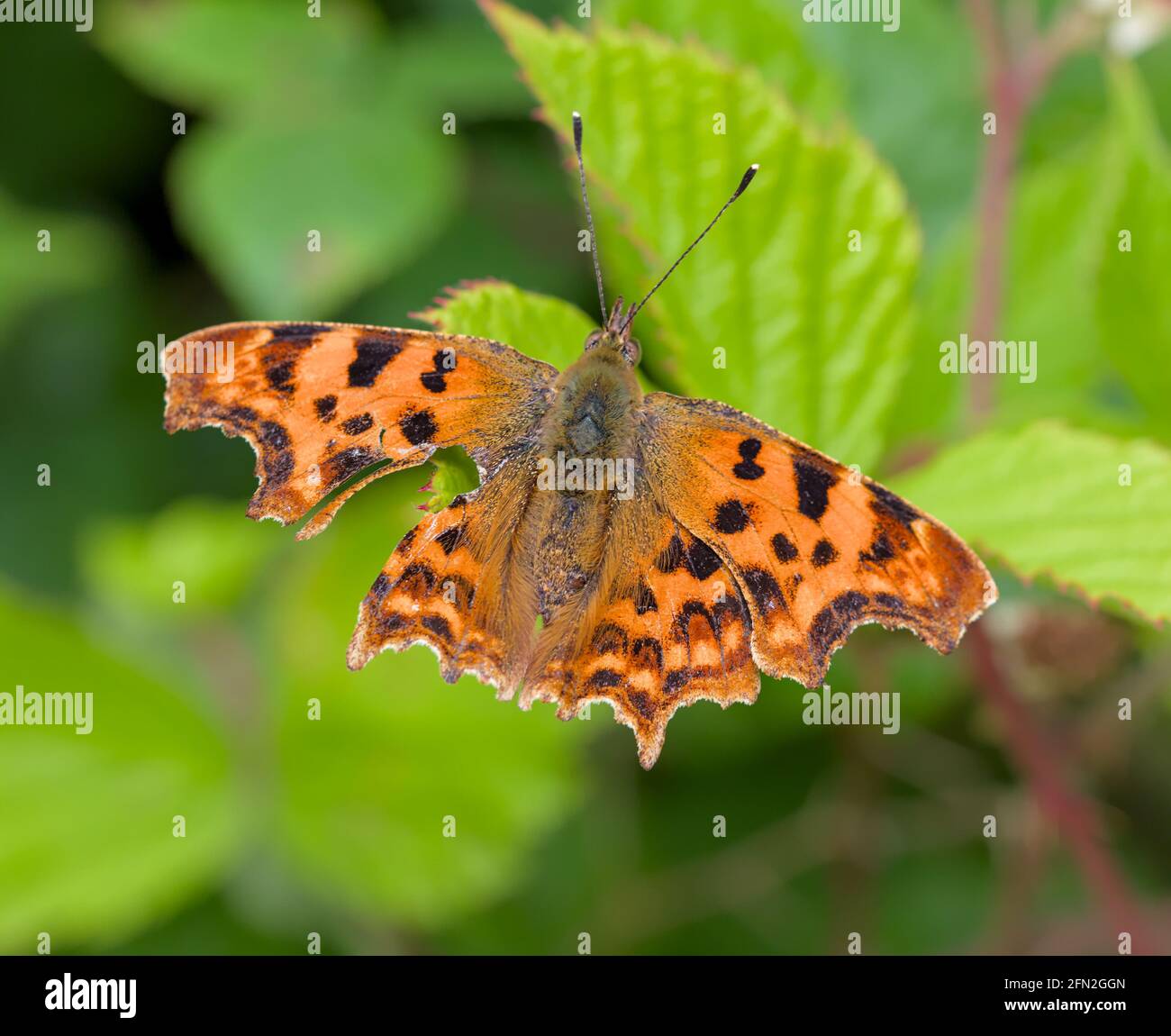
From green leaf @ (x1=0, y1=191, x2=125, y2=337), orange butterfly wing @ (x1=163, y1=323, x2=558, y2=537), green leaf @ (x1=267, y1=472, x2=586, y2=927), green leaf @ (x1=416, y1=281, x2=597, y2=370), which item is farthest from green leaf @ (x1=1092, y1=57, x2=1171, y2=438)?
green leaf @ (x1=0, y1=191, x2=125, y2=337)

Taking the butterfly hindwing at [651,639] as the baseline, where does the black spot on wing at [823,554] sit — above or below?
above

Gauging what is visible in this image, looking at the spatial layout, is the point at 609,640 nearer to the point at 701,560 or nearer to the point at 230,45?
the point at 701,560

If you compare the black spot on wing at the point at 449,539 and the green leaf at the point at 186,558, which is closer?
the black spot on wing at the point at 449,539

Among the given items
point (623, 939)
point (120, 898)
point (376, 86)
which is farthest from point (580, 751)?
point (376, 86)

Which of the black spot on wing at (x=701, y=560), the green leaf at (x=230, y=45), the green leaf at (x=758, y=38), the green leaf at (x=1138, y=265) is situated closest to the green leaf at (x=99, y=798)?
the green leaf at (x=230, y=45)

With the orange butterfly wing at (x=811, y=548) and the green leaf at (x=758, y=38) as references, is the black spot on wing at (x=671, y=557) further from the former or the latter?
the green leaf at (x=758, y=38)

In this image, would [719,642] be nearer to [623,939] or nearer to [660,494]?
[660,494]

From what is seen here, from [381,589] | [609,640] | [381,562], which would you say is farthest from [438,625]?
[381,562]
